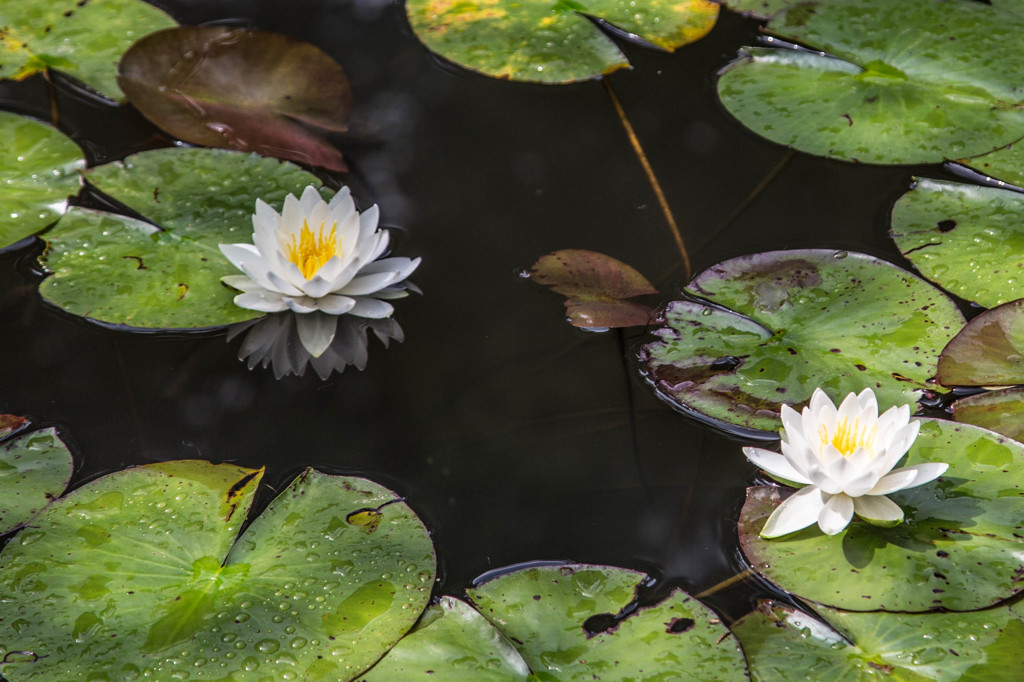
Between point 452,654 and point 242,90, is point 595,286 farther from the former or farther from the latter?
point 242,90

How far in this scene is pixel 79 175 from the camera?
8.53 feet

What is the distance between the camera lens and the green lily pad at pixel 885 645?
5.14 feet

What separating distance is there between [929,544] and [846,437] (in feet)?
0.86

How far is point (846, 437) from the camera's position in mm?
1800

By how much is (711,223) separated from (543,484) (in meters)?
1.03

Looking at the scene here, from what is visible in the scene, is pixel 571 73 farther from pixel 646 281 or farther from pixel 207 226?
pixel 207 226

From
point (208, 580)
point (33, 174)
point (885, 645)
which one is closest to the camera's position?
point (885, 645)

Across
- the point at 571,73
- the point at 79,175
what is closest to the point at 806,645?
the point at 571,73

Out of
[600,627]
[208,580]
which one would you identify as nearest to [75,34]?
[208,580]

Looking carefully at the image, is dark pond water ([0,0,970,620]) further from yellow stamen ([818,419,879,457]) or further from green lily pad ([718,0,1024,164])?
yellow stamen ([818,419,879,457])

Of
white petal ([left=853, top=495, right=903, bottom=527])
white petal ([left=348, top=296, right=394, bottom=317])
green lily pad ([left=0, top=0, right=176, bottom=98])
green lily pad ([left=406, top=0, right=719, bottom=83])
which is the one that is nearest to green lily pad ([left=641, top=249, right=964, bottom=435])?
white petal ([left=853, top=495, right=903, bottom=527])

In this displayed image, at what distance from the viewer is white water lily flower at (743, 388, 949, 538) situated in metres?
1.73

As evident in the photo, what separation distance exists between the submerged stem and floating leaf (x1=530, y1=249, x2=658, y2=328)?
19cm

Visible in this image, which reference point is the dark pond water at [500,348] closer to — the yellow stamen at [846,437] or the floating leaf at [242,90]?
the floating leaf at [242,90]
